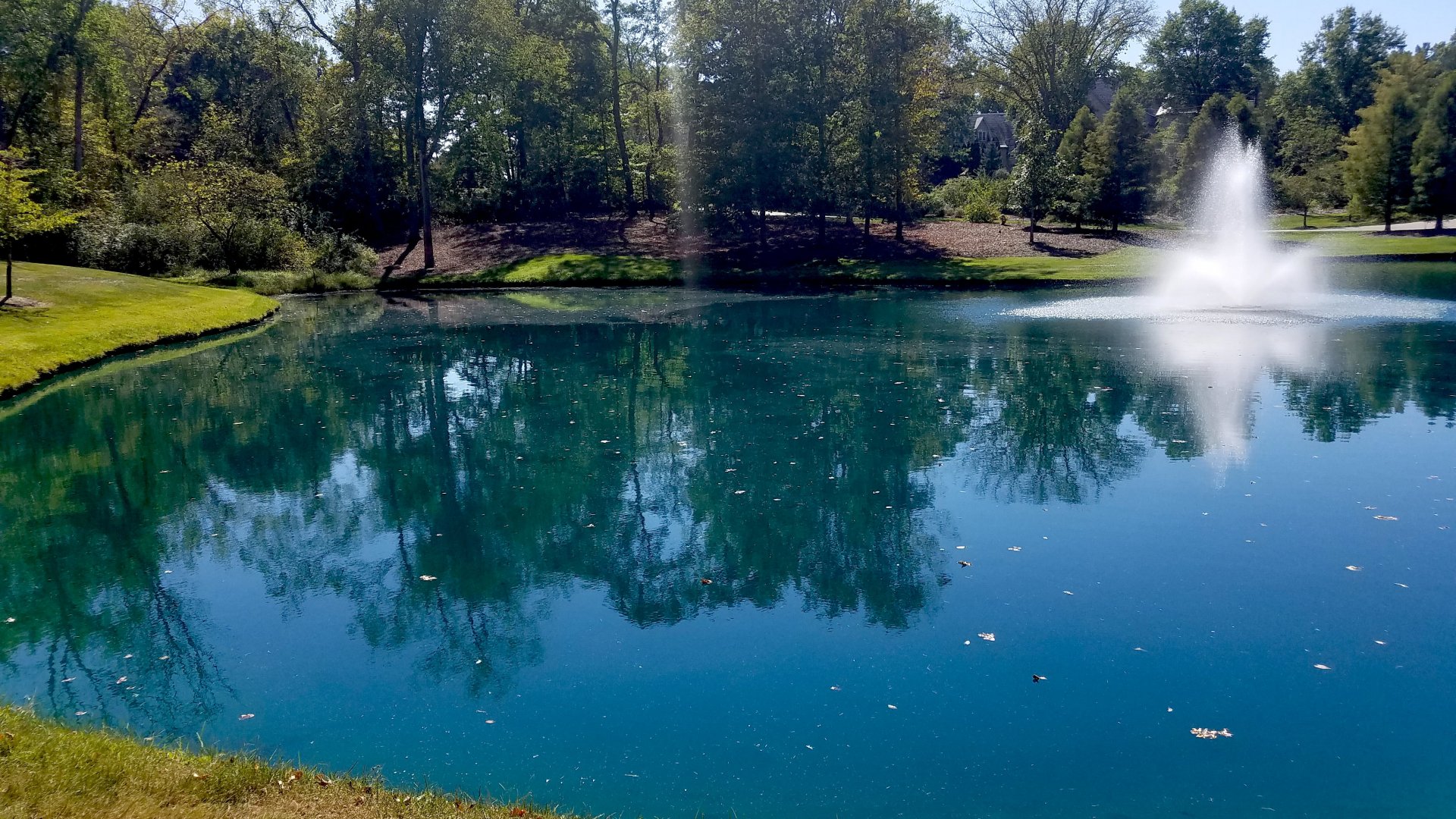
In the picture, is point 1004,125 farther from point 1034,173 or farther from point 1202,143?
point 1034,173

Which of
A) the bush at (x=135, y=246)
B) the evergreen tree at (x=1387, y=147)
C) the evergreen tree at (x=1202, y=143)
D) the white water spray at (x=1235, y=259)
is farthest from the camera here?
the evergreen tree at (x=1202, y=143)

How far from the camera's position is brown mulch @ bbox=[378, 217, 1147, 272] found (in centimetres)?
4509

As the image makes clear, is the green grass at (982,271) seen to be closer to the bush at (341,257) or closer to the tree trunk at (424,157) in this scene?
the tree trunk at (424,157)

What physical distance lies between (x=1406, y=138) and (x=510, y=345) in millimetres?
41883

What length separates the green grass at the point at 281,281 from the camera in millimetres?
41000

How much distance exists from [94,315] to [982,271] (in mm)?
30920

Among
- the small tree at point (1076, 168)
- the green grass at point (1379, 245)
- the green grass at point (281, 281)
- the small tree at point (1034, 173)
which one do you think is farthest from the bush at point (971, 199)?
the green grass at point (281, 281)

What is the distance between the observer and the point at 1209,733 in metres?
7.02

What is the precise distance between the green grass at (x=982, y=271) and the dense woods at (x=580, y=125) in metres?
4.33

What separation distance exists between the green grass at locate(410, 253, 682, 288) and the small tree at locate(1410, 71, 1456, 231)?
3296cm

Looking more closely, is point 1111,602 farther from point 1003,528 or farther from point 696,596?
point 696,596

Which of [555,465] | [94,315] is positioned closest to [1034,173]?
[555,465]

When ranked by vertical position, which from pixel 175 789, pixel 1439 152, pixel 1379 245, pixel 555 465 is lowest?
pixel 175 789

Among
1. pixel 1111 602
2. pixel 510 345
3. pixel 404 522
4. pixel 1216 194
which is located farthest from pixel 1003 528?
pixel 1216 194
